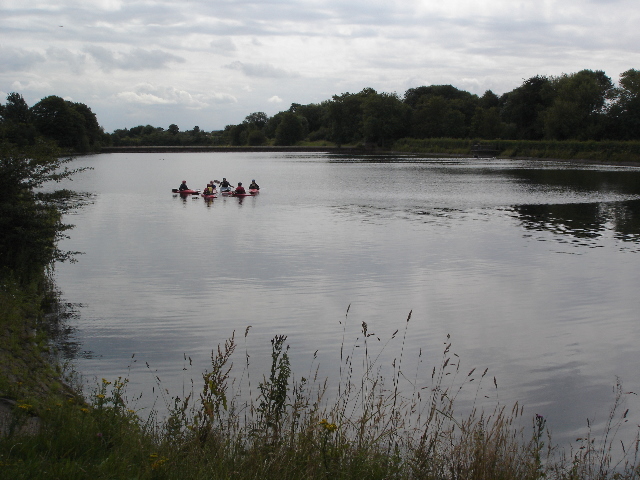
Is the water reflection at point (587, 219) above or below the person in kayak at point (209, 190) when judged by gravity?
→ below

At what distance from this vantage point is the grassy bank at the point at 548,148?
75.3m

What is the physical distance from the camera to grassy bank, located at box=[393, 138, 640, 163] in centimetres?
7531

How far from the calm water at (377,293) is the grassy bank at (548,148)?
164 feet

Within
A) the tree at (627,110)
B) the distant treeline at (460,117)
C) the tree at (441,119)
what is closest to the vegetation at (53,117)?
the distant treeline at (460,117)

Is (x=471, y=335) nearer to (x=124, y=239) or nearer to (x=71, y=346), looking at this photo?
(x=71, y=346)

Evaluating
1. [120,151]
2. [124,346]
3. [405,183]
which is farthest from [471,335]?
[120,151]

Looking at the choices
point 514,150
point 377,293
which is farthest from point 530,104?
point 377,293

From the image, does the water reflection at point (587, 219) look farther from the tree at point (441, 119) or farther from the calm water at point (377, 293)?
the tree at point (441, 119)

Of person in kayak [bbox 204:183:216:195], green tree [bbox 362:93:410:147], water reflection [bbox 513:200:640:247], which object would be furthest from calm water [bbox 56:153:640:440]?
green tree [bbox 362:93:410:147]

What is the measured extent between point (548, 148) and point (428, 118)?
37.3 m

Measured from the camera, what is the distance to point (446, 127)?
12050 centimetres

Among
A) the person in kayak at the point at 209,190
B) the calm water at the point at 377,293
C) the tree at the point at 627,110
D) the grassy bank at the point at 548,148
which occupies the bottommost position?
the calm water at the point at 377,293

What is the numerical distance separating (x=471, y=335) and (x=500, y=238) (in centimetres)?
1212

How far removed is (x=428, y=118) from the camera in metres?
122
